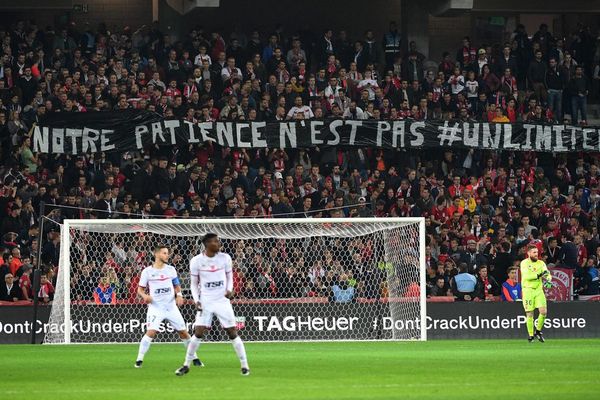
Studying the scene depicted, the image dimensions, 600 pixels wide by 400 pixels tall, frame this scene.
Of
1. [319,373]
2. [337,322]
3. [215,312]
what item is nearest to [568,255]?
[337,322]

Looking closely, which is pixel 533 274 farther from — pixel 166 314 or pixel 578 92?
pixel 578 92

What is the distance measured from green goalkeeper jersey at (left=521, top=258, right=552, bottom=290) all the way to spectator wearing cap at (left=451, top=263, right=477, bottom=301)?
2904mm

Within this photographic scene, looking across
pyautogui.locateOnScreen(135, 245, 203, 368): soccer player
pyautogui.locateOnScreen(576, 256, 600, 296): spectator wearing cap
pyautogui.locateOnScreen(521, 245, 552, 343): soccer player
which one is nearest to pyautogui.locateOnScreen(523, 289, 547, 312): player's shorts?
pyautogui.locateOnScreen(521, 245, 552, 343): soccer player

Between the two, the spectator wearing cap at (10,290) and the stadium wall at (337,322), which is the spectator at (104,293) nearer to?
the stadium wall at (337,322)

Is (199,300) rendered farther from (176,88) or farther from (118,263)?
(176,88)

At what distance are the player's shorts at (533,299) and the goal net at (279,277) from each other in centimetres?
201

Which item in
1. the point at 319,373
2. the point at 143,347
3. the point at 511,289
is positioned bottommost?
the point at 319,373

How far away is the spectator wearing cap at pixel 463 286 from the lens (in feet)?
87.6

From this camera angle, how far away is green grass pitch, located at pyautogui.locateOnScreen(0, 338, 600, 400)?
13.6 meters

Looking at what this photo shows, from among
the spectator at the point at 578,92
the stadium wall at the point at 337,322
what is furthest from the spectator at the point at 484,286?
the spectator at the point at 578,92

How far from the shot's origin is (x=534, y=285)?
23.8 metres

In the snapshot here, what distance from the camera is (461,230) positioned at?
94.4 ft

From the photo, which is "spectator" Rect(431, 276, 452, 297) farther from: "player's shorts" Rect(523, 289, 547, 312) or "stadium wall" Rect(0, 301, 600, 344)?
"player's shorts" Rect(523, 289, 547, 312)

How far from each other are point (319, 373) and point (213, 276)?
1.77 meters
